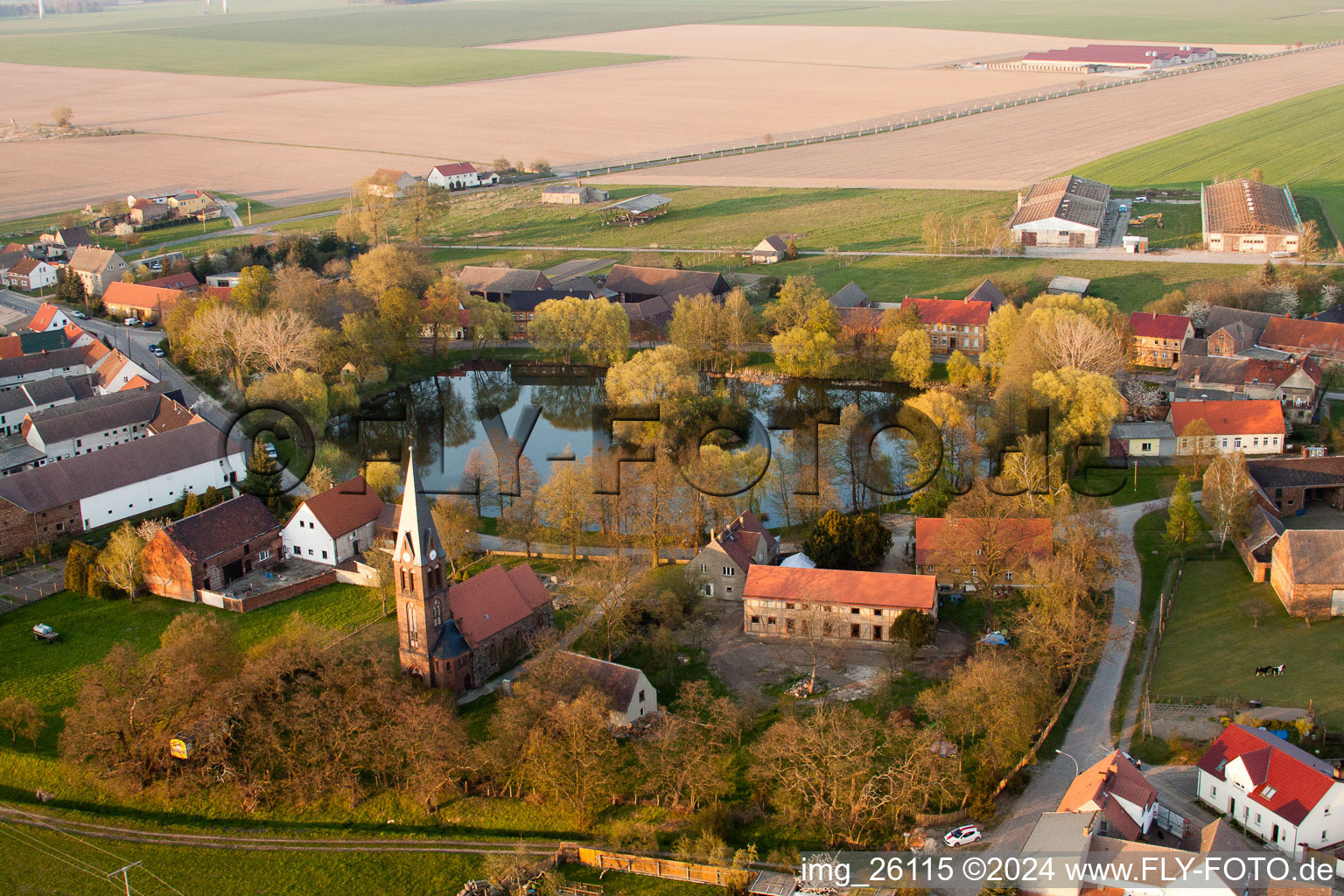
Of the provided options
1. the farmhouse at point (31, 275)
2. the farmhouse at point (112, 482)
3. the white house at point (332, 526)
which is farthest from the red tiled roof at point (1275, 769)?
the farmhouse at point (31, 275)

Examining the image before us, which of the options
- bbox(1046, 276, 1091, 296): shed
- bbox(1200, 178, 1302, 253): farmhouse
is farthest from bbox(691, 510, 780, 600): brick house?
bbox(1200, 178, 1302, 253): farmhouse

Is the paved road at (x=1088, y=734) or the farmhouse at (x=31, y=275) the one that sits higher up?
the farmhouse at (x=31, y=275)

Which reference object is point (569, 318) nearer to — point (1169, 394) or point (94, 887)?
point (1169, 394)

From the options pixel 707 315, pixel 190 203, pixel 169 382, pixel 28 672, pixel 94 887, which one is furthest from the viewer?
pixel 190 203

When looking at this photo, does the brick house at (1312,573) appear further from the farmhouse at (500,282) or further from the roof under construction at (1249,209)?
the farmhouse at (500,282)

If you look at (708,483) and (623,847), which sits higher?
(708,483)

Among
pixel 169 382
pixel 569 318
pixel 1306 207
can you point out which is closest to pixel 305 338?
pixel 169 382

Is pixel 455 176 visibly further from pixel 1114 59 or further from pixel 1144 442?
pixel 1114 59
